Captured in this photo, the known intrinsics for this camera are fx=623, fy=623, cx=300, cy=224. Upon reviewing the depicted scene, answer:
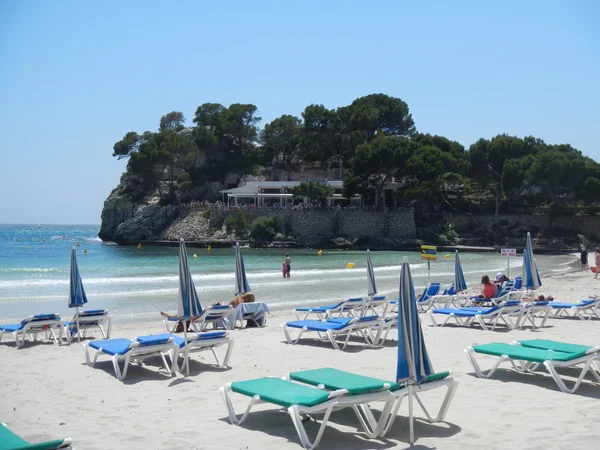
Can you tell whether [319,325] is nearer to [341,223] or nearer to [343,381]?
[343,381]

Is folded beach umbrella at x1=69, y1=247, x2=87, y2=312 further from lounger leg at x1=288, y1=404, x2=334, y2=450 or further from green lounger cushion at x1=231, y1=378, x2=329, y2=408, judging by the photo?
lounger leg at x1=288, y1=404, x2=334, y2=450

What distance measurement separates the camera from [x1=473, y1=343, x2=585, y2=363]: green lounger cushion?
6.77 metres

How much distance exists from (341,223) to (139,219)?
23.0 m

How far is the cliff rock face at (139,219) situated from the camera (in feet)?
218

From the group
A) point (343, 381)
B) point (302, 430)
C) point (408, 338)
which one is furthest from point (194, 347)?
point (408, 338)

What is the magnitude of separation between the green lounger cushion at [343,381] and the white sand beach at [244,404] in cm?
42

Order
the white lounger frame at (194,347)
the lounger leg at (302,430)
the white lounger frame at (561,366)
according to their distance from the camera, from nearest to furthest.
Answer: the lounger leg at (302,430) < the white lounger frame at (561,366) < the white lounger frame at (194,347)

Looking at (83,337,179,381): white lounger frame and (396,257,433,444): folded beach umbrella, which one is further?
(83,337,179,381): white lounger frame

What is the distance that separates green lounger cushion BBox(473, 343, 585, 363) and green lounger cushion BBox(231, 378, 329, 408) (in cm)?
263

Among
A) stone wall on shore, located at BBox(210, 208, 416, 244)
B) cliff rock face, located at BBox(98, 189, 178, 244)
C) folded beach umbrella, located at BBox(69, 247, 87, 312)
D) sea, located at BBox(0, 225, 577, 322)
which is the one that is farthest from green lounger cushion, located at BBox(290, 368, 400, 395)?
cliff rock face, located at BBox(98, 189, 178, 244)

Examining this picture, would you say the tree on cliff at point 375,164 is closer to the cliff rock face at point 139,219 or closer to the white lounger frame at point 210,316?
the cliff rock face at point 139,219

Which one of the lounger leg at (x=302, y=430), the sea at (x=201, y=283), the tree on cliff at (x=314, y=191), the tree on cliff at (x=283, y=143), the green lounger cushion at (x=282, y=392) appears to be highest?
the tree on cliff at (x=283, y=143)

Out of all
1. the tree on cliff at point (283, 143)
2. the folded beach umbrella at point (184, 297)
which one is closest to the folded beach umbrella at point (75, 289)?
the folded beach umbrella at point (184, 297)

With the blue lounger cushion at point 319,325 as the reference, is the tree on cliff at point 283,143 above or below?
above
